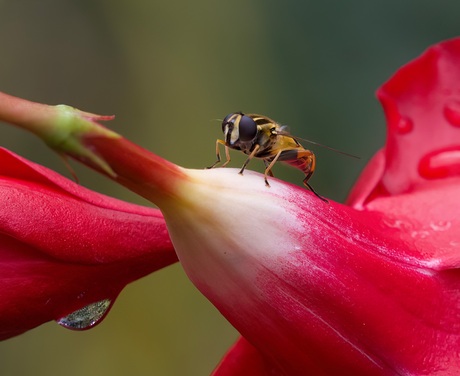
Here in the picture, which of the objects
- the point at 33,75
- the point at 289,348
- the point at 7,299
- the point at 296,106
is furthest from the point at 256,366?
the point at 33,75

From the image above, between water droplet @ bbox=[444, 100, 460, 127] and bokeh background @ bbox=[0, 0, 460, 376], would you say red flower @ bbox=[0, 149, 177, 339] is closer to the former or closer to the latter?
water droplet @ bbox=[444, 100, 460, 127]

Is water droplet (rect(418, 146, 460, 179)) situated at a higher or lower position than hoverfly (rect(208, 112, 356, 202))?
lower

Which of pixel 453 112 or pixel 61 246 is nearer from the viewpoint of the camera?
pixel 61 246

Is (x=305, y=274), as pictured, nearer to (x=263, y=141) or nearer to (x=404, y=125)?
(x=263, y=141)

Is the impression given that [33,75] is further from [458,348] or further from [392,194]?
[458,348]

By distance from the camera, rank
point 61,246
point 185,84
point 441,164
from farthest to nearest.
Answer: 1. point 185,84
2. point 441,164
3. point 61,246

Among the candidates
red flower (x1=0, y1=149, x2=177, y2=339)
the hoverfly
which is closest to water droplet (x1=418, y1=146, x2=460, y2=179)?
the hoverfly

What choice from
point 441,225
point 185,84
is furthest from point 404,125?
point 185,84

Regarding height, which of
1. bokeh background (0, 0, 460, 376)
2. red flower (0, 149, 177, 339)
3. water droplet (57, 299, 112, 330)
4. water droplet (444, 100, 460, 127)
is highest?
red flower (0, 149, 177, 339)
